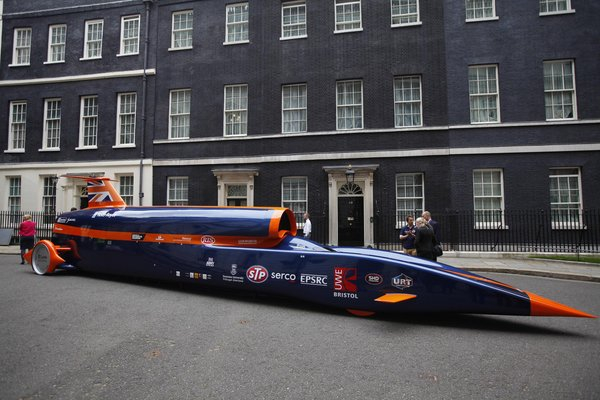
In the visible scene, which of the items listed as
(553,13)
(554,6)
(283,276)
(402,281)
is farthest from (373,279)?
(554,6)

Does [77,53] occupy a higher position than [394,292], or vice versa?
[77,53]

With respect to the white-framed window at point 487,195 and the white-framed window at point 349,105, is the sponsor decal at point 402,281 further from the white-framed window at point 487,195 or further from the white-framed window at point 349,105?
the white-framed window at point 349,105

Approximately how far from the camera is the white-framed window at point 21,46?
20.7 meters

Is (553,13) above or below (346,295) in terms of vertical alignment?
above

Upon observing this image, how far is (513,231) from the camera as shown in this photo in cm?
1435

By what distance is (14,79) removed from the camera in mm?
20531

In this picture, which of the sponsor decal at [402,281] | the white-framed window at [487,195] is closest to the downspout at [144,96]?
the white-framed window at [487,195]

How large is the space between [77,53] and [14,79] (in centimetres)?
436

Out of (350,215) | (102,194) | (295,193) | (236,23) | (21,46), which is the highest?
(21,46)

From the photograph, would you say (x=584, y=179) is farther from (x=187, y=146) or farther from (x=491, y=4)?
(x=187, y=146)

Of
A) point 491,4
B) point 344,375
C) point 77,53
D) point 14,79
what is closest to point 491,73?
point 491,4

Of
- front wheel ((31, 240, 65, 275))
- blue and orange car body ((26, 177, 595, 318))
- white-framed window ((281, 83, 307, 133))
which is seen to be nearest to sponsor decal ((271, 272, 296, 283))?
blue and orange car body ((26, 177, 595, 318))

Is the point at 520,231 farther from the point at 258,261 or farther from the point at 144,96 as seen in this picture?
the point at 144,96

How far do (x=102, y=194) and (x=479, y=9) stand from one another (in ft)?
55.0
